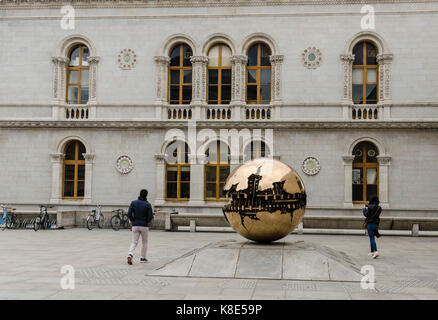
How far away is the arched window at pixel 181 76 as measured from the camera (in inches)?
1083

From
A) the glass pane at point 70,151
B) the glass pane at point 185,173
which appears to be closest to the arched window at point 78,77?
the glass pane at point 70,151

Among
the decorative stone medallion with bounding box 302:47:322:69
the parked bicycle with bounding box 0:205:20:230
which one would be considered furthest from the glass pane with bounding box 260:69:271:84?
the parked bicycle with bounding box 0:205:20:230

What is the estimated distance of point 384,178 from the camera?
83.7 feet

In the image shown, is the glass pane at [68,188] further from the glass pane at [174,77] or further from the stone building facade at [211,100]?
the glass pane at [174,77]

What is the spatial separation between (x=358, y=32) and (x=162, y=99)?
34.4 ft

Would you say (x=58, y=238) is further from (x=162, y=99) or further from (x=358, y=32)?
(x=358, y=32)

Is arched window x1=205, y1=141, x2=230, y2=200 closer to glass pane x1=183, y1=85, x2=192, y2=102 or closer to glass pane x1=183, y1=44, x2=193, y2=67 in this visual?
glass pane x1=183, y1=85, x2=192, y2=102

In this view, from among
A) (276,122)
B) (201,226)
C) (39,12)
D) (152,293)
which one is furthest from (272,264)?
(39,12)

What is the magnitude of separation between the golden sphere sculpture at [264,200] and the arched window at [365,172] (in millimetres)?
15673

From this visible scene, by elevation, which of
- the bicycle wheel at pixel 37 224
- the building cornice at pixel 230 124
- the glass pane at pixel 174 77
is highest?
the glass pane at pixel 174 77

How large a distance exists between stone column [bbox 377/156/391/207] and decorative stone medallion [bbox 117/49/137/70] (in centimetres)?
1335

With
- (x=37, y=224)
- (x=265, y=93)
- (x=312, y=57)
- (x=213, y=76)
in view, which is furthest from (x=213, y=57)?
(x=37, y=224)

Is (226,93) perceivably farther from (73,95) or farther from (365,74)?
(73,95)

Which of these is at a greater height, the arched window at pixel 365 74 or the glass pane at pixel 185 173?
the arched window at pixel 365 74
